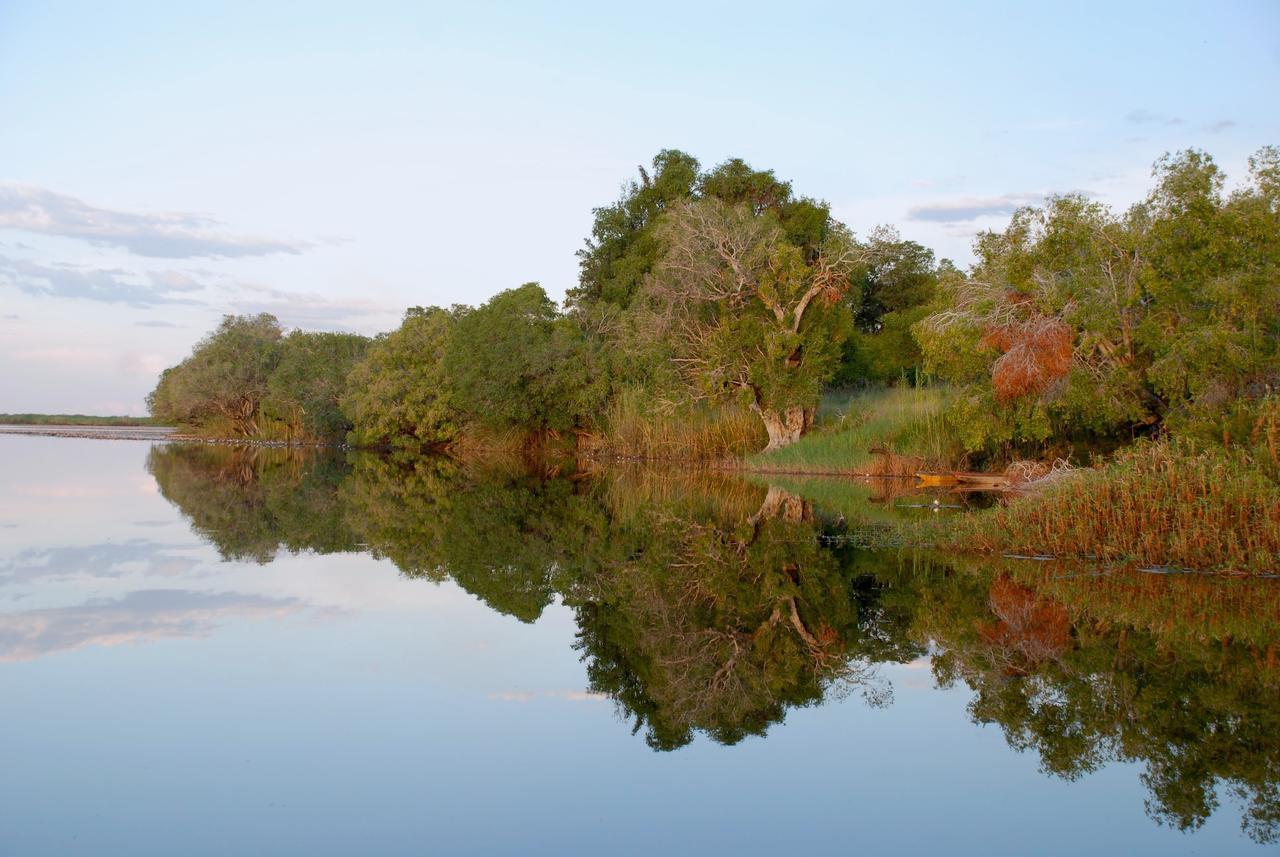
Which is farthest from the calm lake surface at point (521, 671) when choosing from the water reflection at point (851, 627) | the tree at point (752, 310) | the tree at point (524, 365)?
the tree at point (524, 365)

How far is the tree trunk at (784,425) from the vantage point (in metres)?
30.2

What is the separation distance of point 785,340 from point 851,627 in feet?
67.2

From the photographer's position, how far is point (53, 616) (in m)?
9.00

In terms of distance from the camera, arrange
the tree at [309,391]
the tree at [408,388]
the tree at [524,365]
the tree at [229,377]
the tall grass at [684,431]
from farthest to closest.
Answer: the tree at [229,377], the tree at [309,391], the tree at [408,388], the tree at [524,365], the tall grass at [684,431]

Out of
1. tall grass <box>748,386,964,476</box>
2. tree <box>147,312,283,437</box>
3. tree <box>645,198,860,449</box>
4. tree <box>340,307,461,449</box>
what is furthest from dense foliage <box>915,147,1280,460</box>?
tree <box>147,312,283,437</box>

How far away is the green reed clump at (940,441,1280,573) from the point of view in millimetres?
10797

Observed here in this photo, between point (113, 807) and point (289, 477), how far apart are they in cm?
2407

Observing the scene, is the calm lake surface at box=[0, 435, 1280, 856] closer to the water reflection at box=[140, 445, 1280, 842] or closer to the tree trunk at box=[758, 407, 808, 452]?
the water reflection at box=[140, 445, 1280, 842]

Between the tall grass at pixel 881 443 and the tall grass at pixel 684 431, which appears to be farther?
the tall grass at pixel 684 431

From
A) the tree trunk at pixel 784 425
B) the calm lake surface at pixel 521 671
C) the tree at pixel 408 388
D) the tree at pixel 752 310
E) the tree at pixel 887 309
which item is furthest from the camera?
the tree at pixel 408 388

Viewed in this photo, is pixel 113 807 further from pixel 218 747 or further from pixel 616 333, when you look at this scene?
pixel 616 333

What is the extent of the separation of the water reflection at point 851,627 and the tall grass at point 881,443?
25.7ft

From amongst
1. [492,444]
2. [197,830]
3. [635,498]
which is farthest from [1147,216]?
[492,444]

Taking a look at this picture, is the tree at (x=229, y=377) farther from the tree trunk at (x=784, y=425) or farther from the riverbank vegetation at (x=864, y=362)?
the tree trunk at (x=784, y=425)
